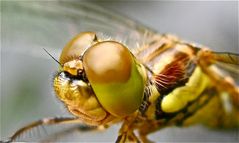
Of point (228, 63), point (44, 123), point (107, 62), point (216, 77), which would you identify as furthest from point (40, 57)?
point (107, 62)

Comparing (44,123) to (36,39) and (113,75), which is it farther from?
(36,39)

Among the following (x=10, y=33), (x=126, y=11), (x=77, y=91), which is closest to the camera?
(x=77, y=91)

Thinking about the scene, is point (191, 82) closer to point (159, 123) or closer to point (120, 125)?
point (159, 123)

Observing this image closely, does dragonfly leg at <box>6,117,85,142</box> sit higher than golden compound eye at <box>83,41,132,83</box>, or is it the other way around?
golden compound eye at <box>83,41,132,83</box>

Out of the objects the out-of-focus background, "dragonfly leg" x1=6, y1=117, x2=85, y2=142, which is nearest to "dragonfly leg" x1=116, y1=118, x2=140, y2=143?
"dragonfly leg" x1=6, y1=117, x2=85, y2=142

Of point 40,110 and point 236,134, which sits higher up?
point 40,110

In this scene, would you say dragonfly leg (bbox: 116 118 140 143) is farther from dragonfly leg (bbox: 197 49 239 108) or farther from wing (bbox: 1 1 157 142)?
wing (bbox: 1 1 157 142)

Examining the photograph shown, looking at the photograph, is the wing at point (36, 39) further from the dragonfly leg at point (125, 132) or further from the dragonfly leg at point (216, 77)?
the dragonfly leg at point (125, 132)

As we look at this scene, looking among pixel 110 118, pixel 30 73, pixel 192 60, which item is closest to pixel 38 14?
pixel 30 73
